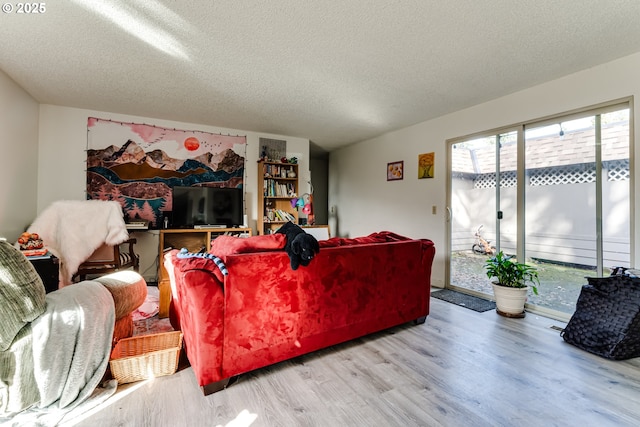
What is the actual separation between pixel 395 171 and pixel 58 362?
4.35m

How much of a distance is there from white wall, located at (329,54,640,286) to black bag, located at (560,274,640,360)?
Answer: 0.47 metres

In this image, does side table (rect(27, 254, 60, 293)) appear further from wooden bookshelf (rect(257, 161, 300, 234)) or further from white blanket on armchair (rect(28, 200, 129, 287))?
wooden bookshelf (rect(257, 161, 300, 234))

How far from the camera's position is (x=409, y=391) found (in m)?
1.60

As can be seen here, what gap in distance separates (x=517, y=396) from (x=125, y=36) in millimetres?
3542

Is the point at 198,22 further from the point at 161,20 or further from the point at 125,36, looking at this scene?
the point at 125,36

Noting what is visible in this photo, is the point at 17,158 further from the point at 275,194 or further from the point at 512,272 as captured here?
the point at 512,272

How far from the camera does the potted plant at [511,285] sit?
2.77m

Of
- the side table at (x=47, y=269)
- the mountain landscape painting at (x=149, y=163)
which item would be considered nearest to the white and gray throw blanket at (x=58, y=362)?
the side table at (x=47, y=269)

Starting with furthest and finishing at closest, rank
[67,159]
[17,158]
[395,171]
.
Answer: [395,171]
[67,159]
[17,158]

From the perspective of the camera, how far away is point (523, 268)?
2.79 m

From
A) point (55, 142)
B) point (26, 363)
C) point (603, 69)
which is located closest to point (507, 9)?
point (603, 69)

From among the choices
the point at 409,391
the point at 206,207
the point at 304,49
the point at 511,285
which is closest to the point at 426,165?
the point at 511,285

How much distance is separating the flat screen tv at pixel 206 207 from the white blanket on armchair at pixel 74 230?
1.01 metres

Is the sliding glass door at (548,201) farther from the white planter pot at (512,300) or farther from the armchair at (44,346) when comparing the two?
the armchair at (44,346)
